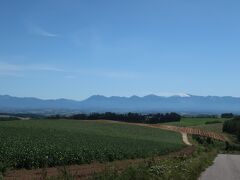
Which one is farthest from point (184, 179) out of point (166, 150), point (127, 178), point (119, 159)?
point (166, 150)

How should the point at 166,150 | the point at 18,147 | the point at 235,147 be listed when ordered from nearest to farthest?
1. the point at 18,147
2. the point at 166,150
3. the point at 235,147

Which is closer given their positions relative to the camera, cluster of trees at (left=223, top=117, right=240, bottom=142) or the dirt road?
the dirt road

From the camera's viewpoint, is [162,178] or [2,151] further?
[2,151]

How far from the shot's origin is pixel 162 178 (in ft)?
62.4

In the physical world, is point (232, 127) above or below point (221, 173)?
above

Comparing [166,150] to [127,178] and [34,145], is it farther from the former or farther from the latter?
[127,178]

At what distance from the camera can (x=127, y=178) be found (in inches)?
675

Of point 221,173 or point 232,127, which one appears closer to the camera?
point 221,173

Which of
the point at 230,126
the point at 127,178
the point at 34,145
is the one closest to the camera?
the point at 127,178

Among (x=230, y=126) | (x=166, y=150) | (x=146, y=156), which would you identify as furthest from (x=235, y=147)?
(x=146, y=156)

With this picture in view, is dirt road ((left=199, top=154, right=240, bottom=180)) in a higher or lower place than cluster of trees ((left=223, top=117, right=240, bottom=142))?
lower

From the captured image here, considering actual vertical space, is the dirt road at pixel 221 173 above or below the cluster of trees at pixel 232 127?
below

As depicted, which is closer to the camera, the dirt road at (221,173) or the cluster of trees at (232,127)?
the dirt road at (221,173)

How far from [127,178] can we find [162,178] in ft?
7.65
